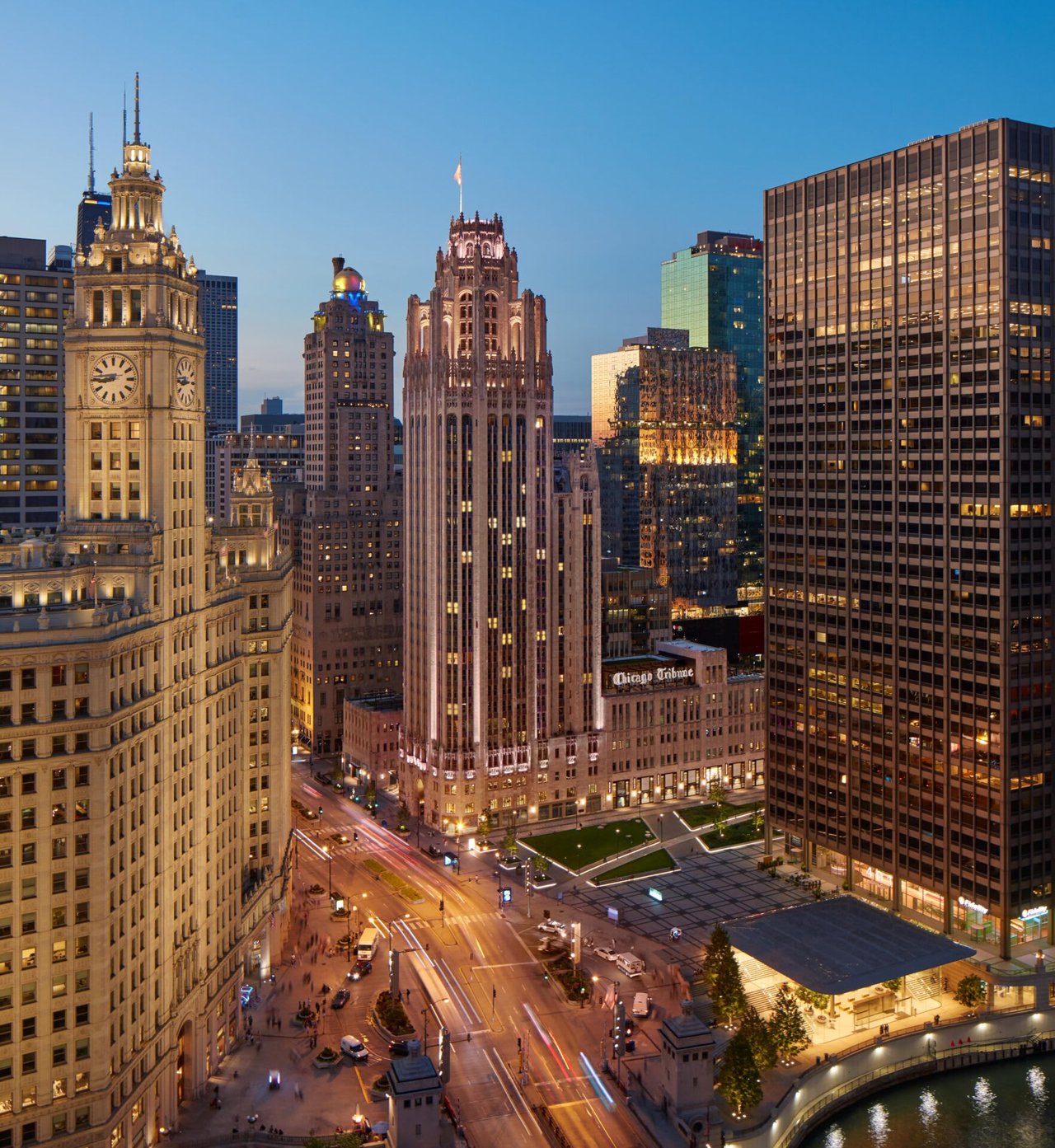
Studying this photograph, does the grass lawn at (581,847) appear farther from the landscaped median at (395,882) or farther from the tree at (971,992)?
the tree at (971,992)

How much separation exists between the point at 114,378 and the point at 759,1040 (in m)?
93.8

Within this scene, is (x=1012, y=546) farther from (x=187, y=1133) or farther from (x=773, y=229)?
(x=187, y=1133)

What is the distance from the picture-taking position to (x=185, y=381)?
121 m

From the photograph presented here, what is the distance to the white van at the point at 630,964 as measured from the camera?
145 m

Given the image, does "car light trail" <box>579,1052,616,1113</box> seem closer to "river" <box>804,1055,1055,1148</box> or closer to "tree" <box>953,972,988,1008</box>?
"river" <box>804,1055,1055,1148</box>

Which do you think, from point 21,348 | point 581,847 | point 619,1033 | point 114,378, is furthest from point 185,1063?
point 21,348

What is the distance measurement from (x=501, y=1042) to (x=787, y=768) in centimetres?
7370

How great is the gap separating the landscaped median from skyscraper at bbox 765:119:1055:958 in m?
58.4

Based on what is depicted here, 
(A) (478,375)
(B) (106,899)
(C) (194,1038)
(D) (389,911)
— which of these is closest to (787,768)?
(D) (389,911)

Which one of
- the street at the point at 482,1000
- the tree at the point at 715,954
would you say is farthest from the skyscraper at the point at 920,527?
the street at the point at 482,1000

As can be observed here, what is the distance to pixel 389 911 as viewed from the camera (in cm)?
16638

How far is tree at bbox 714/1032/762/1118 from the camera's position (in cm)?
11281

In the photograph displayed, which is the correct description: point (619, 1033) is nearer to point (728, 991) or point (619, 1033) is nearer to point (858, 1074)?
point (728, 991)

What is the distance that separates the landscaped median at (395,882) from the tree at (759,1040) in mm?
61475
